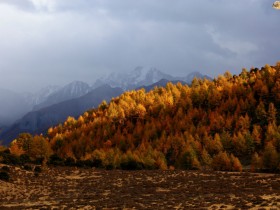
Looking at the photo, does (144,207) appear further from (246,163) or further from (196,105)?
(196,105)

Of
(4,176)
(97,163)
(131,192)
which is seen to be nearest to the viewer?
(131,192)

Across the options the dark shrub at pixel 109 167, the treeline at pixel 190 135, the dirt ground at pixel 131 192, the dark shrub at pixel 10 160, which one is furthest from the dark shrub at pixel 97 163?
the dirt ground at pixel 131 192

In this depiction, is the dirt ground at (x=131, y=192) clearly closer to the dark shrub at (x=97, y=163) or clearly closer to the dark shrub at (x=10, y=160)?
the dark shrub at (x=10, y=160)

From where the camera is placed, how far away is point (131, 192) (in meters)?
49.8

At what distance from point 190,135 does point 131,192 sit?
89.1 metres

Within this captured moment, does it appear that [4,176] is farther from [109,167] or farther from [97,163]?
[97,163]

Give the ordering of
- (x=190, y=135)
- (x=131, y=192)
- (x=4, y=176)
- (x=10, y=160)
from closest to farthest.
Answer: (x=131, y=192) → (x=4, y=176) → (x=10, y=160) → (x=190, y=135)

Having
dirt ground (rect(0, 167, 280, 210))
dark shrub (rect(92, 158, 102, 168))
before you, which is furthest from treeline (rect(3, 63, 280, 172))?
dirt ground (rect(0, 167, 280, 210))

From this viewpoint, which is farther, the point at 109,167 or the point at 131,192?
the point at 109,167

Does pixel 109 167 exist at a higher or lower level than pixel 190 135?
lower

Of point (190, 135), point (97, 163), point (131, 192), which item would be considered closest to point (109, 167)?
point (97, 163)

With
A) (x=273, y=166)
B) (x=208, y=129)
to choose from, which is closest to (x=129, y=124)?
(x=208, y=129)

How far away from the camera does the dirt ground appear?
124 feet

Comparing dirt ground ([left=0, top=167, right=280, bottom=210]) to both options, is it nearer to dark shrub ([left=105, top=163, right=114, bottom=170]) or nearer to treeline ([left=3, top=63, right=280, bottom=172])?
dark shrub ([left=105, top=163, right=114, bottom=170])
